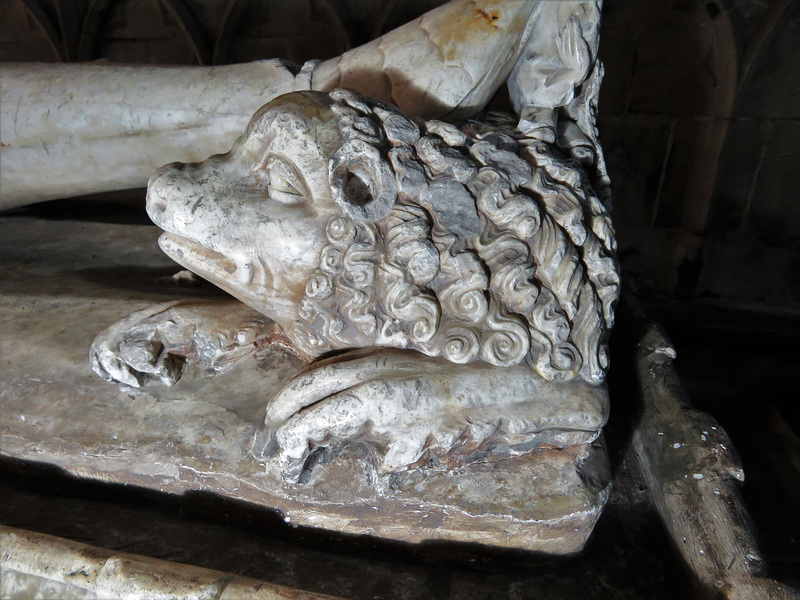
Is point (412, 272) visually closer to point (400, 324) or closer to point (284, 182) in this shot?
point (400, 324)

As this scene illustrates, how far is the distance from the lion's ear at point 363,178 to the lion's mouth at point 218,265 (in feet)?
0.72

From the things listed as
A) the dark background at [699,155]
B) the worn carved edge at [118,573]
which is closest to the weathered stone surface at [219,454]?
the worn carved edge at [118,573]

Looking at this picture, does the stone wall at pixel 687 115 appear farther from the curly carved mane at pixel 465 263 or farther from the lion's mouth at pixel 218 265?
the lion's mouth at pixel 218 265

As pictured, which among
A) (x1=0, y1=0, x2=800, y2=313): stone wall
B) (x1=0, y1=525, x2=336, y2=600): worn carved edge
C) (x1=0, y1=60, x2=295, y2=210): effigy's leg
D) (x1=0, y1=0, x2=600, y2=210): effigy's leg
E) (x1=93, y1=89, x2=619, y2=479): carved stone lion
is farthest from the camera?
(x1=0, y1=0, x2=800, y2=313): stone wall

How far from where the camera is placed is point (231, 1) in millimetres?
3787

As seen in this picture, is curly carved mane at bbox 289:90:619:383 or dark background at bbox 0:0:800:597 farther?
dark background at bbox 0:0:800:597

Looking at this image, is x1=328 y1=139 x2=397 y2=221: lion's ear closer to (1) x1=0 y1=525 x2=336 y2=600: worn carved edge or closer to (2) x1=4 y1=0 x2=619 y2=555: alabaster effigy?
(2) x1=4 y1=0 x2=619 y2=555: alabaster effigy

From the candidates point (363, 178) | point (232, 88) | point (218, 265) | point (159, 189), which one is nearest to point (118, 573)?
point (218, 265)

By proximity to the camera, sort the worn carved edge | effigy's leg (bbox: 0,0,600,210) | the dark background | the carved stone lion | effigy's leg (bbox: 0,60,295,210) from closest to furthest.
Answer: the worn carved edge < the carved stone lion < effigy's leg (bbox: 0,0,600,210) < effigy's leg (bbox: 0,60,295,210) < the dark background

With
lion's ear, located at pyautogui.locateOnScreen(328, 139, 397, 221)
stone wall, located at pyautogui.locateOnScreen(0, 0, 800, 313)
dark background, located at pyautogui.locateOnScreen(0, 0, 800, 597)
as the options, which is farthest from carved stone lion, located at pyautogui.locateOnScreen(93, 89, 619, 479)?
stone wall, located at pyautogui.locateOnScreen(0, 0, 800, 313)

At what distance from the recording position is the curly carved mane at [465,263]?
1.02m

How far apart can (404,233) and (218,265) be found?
39 cm

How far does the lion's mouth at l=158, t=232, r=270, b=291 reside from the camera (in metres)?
1.10

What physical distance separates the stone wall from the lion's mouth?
290cm
